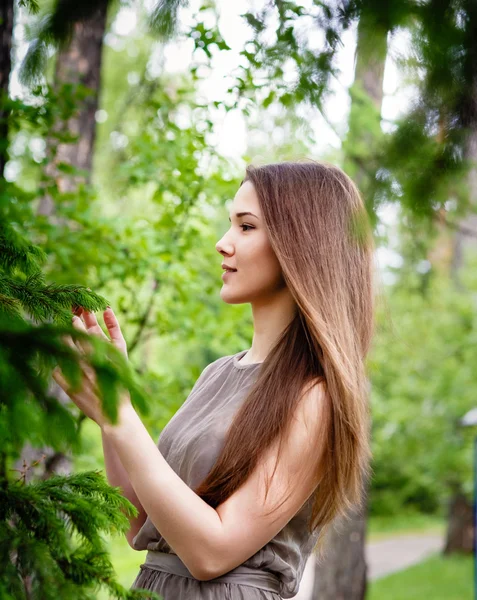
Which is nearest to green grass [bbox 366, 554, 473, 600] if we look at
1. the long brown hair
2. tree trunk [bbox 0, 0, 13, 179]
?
tree trunk [bbox 0, 0, 13, 179]

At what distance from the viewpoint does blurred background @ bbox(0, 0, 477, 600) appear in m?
1.37

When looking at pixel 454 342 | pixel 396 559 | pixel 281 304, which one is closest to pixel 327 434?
pixel 281 304

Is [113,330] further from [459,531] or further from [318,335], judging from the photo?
[459,531]

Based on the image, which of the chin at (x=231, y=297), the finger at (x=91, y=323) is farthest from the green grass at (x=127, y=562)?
the finger at (x=91, y=323)

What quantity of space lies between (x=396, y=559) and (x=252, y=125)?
1322 cm

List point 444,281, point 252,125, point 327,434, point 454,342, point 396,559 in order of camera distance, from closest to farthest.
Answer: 1. point 327,434
2. point 252,125
3. point 454,342
4. point 444,281
5. point 396,559

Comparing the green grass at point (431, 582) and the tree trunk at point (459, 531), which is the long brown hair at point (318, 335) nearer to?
the green grass at point (431, 582)

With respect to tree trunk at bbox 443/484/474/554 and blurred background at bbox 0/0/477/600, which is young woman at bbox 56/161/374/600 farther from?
tree trunk at bbox 443/484/474/554

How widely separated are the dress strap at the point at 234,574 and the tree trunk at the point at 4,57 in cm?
157

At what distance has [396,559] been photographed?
15.7 meters

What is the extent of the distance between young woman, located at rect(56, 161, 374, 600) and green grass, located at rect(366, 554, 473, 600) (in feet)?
35.5

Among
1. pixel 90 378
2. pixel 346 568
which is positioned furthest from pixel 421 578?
pixel 90 378

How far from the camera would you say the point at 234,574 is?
5.90 feet

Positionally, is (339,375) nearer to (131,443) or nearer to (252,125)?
(131,443)
